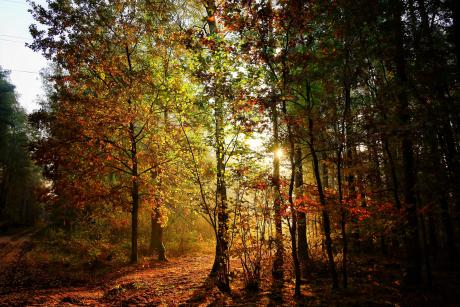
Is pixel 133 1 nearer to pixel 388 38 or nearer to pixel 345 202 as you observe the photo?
pixel 388 38

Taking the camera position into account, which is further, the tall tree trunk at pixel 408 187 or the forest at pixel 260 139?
the tall tree trunk at pixel 408 187

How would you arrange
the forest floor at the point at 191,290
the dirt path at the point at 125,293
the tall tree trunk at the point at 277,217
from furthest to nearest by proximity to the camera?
the tall tree trunk at the point at 277,217 < the dirt path at the point at 125,293 < the forest floor at the point at 191,290

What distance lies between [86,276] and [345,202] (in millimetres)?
11177

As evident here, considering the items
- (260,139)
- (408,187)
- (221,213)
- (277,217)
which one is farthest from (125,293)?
(408,187)

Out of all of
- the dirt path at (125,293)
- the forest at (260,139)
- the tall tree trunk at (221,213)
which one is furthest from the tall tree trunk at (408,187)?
the dirt path at (125,293)

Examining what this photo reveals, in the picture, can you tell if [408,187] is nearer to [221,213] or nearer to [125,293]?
[221,213]

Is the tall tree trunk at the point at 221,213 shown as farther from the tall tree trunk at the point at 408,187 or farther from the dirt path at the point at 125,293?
the tall tree trunk at the point at 408,187

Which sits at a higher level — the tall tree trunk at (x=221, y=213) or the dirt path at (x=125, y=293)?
the tall tree trunk at (x=221, y=213)

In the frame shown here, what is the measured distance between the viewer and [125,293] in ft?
27.4

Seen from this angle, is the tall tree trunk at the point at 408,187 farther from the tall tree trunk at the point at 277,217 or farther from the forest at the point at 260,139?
the tall tree trunk at the point at 277,217

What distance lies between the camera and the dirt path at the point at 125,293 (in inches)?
289

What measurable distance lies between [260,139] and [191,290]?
5524 millimetres

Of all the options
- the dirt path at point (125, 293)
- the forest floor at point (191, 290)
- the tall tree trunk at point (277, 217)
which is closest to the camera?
the forest floor at point (191, 290)

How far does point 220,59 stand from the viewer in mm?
7613
